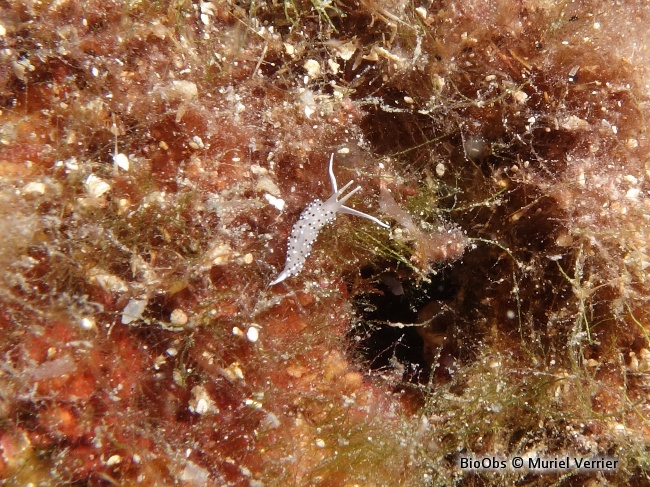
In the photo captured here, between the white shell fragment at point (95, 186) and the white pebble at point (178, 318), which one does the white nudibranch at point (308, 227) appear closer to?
the white pebble at point (178, 318)

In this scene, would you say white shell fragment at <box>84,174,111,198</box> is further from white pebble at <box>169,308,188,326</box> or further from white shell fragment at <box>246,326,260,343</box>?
white shell fragment at <box>246,326,260,343</box>

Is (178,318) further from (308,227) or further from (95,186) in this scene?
(308,227)

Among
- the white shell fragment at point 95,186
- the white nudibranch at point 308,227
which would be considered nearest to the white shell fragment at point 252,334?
the white nudibranch at point 308,227

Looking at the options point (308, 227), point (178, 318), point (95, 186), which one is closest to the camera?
point (95, 186)

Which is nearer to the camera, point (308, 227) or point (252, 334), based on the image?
point (252, 334)

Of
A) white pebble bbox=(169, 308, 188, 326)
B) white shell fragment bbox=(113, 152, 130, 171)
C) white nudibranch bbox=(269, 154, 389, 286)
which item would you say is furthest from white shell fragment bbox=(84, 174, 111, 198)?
white nudibranch bbox=(269, 154, 389, 286)

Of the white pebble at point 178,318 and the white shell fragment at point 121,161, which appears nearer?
the white shell fragment at point 121,161

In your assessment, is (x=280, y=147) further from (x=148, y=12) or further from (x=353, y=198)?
(x=148, y=12)

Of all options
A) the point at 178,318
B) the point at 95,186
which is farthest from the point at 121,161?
the point at 178,318
